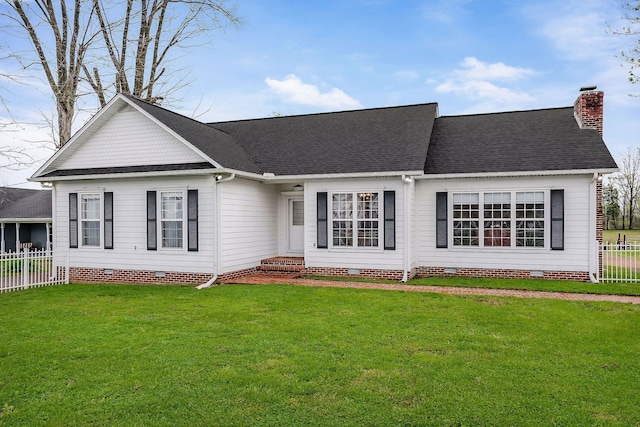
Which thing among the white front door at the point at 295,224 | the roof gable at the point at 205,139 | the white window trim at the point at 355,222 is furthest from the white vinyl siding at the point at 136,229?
the white front door at the point at 295,224

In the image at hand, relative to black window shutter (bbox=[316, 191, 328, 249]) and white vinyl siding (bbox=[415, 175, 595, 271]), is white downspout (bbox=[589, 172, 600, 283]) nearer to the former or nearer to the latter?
white vinyl siding (bbox=[415, 175, 595, 271])

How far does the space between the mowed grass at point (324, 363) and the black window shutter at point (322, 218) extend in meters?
4.06

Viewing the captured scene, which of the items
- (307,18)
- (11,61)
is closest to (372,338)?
(307,18)

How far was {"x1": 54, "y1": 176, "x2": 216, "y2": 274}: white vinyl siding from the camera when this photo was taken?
13023mm

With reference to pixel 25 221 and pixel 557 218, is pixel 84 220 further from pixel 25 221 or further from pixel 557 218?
pixel 25 221

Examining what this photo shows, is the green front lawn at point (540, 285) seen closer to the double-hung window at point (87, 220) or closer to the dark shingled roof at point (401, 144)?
the dark shingled roof at point (401, 144)

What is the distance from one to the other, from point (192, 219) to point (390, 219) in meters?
5.68

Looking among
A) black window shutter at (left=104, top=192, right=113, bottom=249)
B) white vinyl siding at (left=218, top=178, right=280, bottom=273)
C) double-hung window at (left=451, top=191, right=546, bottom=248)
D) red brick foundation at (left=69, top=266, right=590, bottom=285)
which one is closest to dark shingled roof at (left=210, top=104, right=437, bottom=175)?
white vinyl siding at (left=218, top=178, right=280, bottom=273)

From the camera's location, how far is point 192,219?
42.9 feet

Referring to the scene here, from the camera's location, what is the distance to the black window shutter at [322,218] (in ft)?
45.7

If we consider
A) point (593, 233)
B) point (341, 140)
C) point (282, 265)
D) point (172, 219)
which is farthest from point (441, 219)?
point (172, 219)

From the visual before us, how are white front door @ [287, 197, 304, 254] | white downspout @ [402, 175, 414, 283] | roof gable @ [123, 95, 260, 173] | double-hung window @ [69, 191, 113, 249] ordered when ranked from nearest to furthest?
white downspout @ [402, 175, 414, 283] → roof gable @ [123, 95, 260, 173] → double-hung window @ [69, 191, 113, 249] → white front door @ [287, 197, 304, 254]

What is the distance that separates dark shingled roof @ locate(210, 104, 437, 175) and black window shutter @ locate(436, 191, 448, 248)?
4.72 feet

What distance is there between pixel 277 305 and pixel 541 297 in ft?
19.9
